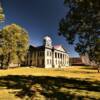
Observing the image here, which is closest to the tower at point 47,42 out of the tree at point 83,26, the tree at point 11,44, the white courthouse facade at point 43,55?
the white courthouse facade at point 43,55

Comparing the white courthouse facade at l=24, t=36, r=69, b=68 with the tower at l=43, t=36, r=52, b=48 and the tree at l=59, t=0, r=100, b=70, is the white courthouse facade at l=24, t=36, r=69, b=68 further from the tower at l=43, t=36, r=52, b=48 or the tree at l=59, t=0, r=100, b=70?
the tree at l=59, t=0, r=100, b=70

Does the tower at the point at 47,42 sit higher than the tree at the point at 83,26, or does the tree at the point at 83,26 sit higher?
the tower at the point at 47,42

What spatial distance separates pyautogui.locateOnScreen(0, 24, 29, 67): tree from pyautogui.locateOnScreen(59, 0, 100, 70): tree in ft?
164

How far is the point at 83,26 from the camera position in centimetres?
3312

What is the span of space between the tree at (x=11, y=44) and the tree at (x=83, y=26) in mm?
49948

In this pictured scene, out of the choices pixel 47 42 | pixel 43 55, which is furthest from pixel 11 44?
pixel 47 42

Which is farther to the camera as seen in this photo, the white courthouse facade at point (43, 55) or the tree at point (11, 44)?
the white courthouse facade at point (43, 55)

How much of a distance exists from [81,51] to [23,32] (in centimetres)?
5753

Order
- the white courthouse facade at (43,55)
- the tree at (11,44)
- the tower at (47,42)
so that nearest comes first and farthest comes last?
the tree at (11,44) < the white courthouse facade at (43,55) < the tower at (47,42)

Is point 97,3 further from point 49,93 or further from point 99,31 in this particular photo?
point 49,93

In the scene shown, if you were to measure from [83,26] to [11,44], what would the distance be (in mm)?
54005

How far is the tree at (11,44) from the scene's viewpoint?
83.2 meters

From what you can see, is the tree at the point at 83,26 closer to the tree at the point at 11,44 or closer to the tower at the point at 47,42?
the tree at the point at 11,44

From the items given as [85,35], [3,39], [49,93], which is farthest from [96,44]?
[3,39]
